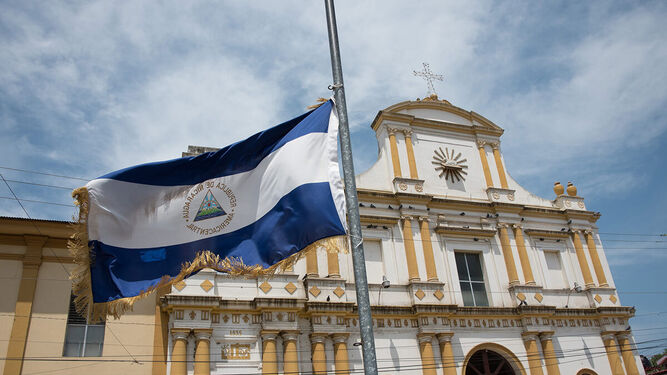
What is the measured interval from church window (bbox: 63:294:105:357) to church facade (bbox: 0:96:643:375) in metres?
0.03

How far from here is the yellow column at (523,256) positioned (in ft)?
67.4

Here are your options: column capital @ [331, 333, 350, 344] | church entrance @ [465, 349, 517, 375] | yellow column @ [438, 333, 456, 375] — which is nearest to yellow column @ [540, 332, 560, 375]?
church entrance @ [465, 349, 517, 375]

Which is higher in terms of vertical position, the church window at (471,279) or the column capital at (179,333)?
the church window at (471,279)

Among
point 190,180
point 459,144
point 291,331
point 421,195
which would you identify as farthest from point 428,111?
point 190,180

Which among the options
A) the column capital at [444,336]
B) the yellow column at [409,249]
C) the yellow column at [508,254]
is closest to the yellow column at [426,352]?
the column capital at [444,336]

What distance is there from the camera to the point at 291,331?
1612cm

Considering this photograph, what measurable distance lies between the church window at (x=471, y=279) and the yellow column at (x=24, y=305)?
13.8 m

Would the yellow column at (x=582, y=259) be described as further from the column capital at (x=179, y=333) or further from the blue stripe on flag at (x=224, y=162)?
the blue stripe on flag at (x=224, y=162)

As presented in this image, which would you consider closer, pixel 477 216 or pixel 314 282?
pixel 314 282

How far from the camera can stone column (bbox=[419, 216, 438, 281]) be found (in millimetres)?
19047

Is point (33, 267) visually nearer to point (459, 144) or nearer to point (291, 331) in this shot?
point (291, 331)

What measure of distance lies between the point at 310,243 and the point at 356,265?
3.39 ft

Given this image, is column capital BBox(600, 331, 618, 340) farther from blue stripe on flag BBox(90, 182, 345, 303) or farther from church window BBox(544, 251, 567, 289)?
blue stripe on flag BBox(90, 182, 345, 303)

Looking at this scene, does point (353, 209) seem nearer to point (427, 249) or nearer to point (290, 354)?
point (290, 354)
